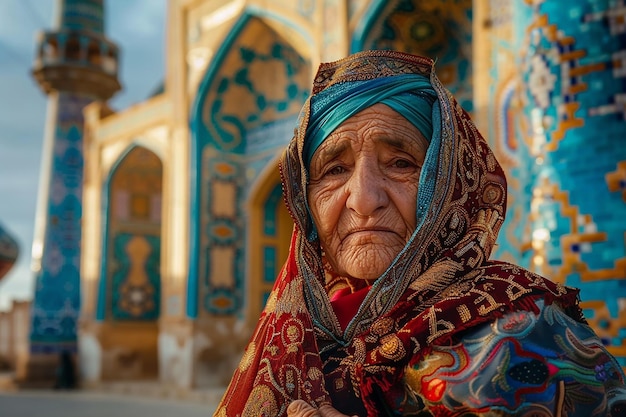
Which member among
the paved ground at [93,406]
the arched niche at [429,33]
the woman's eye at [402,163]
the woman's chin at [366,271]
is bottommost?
the paved ground at [93,406]

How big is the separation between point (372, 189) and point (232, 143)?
703 centimetres

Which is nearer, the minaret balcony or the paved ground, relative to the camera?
the paved ground

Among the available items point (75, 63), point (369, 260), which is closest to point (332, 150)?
point (369, 260)

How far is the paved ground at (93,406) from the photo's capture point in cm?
615

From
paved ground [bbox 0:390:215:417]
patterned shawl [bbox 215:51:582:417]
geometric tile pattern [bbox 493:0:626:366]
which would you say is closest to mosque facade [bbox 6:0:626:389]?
geometric tile pattern [bbox 493:0:626:366]

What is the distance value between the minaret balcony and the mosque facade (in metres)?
0.13

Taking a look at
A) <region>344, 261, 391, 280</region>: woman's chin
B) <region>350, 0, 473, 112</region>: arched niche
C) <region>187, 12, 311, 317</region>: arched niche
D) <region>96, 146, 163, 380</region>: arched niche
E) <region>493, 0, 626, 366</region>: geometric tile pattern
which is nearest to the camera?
<region>344, 261, 391, 280</region>: woman's chin

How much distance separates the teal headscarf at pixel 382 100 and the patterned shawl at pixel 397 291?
0.7 inches

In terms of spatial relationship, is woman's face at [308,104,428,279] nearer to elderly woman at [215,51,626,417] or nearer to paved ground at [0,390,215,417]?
elderly woman at [215,51,626,417]

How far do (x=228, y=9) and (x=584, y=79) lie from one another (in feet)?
17.4

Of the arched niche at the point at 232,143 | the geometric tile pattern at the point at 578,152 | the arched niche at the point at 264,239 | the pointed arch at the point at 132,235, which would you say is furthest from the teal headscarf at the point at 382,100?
the pointed arch at the point at 132,235

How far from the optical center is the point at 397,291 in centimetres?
93

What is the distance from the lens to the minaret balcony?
32.3 ft

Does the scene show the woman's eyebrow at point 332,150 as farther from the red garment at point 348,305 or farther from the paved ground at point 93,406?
the paved ground at point 93,406
